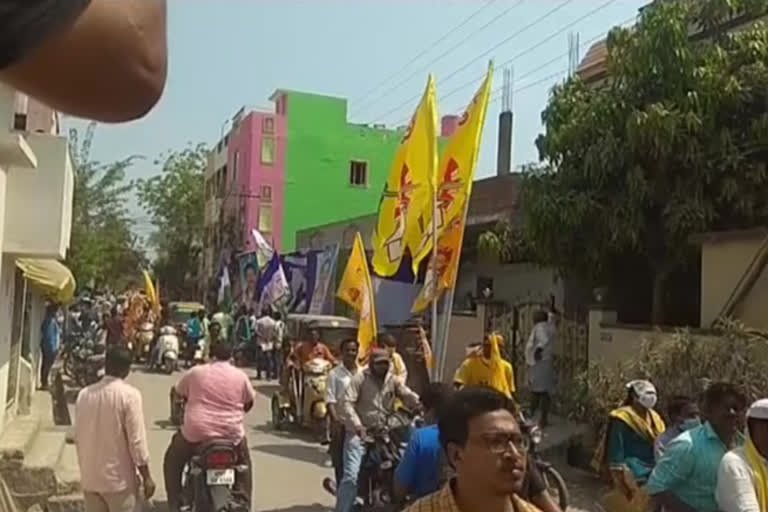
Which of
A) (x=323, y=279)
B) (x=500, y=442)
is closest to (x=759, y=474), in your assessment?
(x=500, y=442)

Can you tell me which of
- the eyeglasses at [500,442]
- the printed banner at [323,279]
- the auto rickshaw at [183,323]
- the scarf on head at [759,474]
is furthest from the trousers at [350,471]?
the auto rickshaw at [183,323]

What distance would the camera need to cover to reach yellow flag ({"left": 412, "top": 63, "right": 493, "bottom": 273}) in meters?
9.50

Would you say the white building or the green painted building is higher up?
the green painted building

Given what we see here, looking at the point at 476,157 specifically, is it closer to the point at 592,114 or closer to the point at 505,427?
the point at 592,114

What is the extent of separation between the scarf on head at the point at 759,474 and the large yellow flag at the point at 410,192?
5700mm

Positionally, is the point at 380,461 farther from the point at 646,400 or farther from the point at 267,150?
the point at 267,150

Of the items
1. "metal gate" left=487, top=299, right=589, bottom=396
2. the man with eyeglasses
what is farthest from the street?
the man with eyeglasses

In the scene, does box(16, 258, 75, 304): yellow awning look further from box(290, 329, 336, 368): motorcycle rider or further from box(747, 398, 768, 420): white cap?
box(747, 398, 768, 420): white cap

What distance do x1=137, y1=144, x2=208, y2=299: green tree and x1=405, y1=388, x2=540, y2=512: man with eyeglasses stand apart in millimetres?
52795

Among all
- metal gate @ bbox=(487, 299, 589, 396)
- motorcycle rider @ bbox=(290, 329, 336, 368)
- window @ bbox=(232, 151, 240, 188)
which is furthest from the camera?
window @ bbox=(232, 151, 240, 188)

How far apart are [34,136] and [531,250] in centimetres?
697

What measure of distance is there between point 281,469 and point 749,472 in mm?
7599

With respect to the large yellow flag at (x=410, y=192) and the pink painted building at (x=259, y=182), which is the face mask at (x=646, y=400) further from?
the pink painted building at (x=259, y=182)

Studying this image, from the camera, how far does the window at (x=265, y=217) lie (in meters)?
46.9
